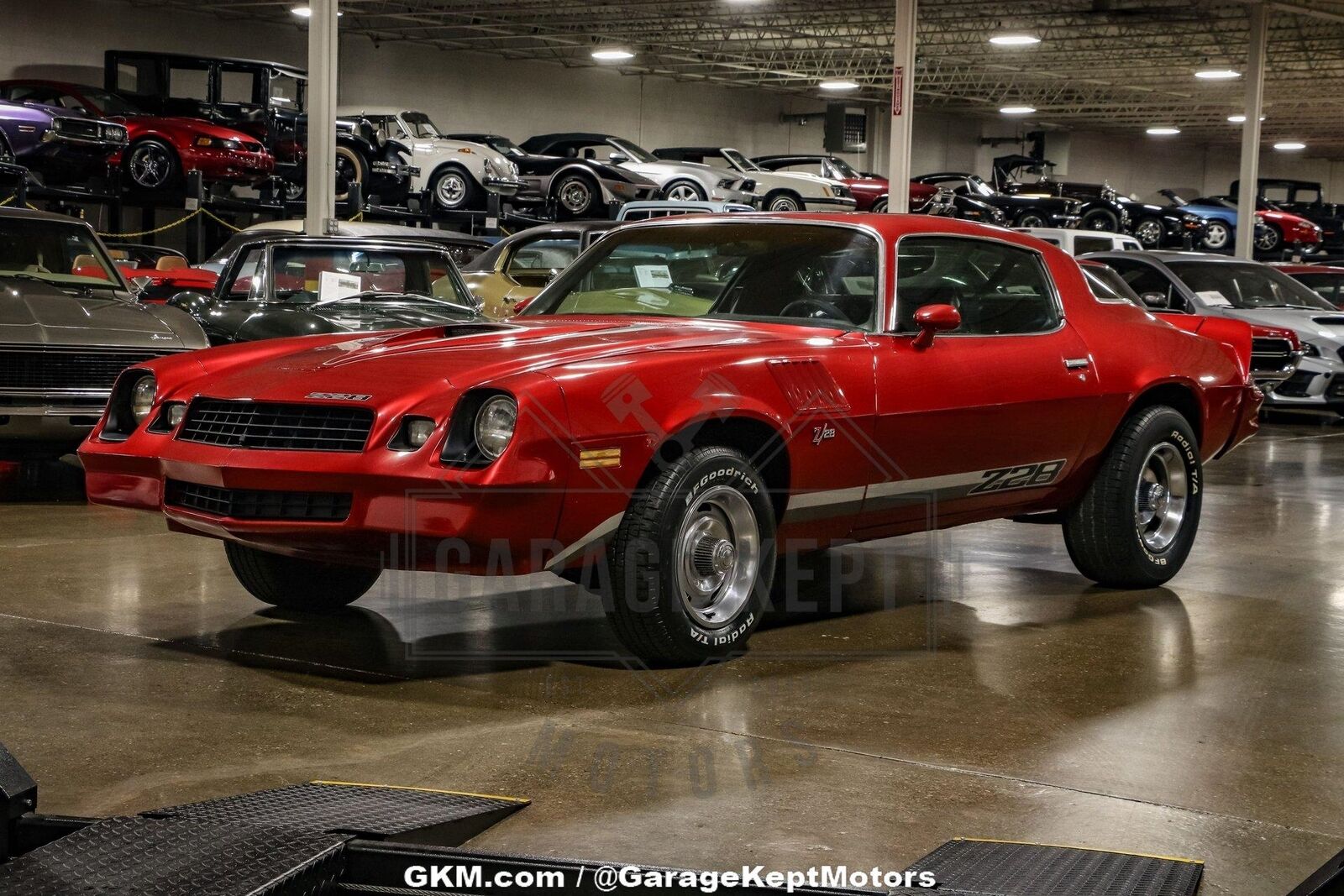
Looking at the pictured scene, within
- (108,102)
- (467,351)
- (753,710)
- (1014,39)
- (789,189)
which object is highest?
(1014,39)

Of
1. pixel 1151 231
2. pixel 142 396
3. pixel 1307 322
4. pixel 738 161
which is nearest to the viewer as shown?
pixel 142 396

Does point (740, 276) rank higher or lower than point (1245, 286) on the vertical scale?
lower

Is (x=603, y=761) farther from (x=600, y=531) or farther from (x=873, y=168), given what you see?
(x=873, y=168)

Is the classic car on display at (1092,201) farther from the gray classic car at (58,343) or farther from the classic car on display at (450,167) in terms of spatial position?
the gray classic car at (58,343)

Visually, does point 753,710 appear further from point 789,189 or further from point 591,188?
point 789,189

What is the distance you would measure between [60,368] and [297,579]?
3641mm

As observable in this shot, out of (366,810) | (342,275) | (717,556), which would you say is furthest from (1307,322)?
(366,810)

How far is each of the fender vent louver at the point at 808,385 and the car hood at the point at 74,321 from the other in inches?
187

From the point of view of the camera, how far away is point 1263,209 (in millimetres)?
30328

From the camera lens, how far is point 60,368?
321 inches

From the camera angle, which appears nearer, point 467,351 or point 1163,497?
point 467,351

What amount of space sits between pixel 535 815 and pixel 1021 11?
2833 cm

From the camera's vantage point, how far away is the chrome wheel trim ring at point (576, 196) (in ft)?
Result: 70.8

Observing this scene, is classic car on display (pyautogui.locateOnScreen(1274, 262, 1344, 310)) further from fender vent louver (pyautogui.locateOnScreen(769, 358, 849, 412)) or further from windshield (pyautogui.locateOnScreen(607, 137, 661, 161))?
fender vent louver (pyautogui.locateOnScreen(769, 358, 849, 412))
